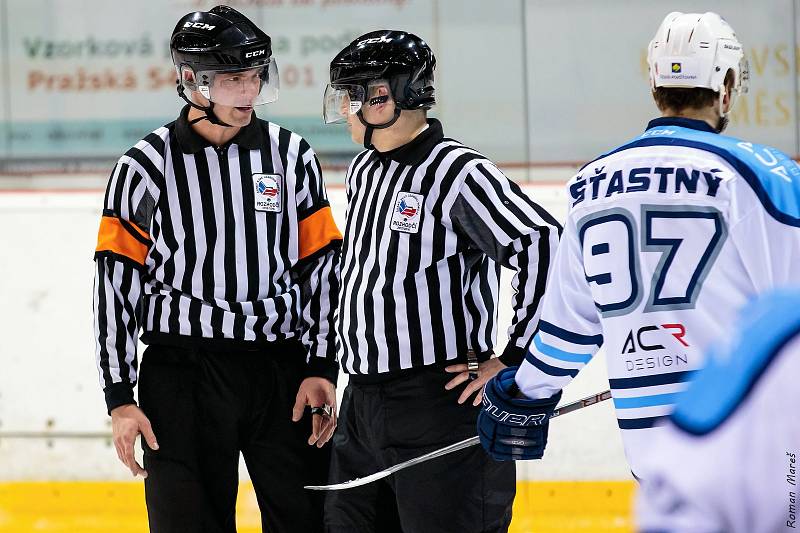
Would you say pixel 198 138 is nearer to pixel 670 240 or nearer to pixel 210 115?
pixel 210 115

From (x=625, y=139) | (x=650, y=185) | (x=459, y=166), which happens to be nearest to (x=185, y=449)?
(x=459, y=166)

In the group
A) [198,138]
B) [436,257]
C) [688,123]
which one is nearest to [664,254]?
[688,123]

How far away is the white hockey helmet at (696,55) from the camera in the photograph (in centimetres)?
170

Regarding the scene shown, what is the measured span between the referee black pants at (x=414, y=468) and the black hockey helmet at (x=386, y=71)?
49 cm

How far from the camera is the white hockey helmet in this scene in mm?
1697

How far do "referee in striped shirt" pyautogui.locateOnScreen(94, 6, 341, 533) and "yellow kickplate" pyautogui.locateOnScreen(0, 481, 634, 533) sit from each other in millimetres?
1208

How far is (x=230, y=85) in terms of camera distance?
2.28m

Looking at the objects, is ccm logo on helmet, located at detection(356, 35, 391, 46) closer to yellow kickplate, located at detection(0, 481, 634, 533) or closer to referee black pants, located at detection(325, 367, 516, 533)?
referee black pants, located at detection(325, 367, 516, 533)

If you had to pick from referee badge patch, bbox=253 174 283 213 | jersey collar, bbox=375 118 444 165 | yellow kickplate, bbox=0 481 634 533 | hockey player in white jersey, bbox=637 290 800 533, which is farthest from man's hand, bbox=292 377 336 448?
hockey player in white jersey, bbox=637 290 800 533

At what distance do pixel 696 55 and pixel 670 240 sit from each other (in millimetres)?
274

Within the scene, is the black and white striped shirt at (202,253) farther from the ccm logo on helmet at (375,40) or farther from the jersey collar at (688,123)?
the jersey collar at (688,123)

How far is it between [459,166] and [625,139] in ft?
6.27

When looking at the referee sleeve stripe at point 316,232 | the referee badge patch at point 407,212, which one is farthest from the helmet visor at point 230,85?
the referee badge patch at point 407,212

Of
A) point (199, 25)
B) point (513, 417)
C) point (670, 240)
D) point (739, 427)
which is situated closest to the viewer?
point (739, 427)
